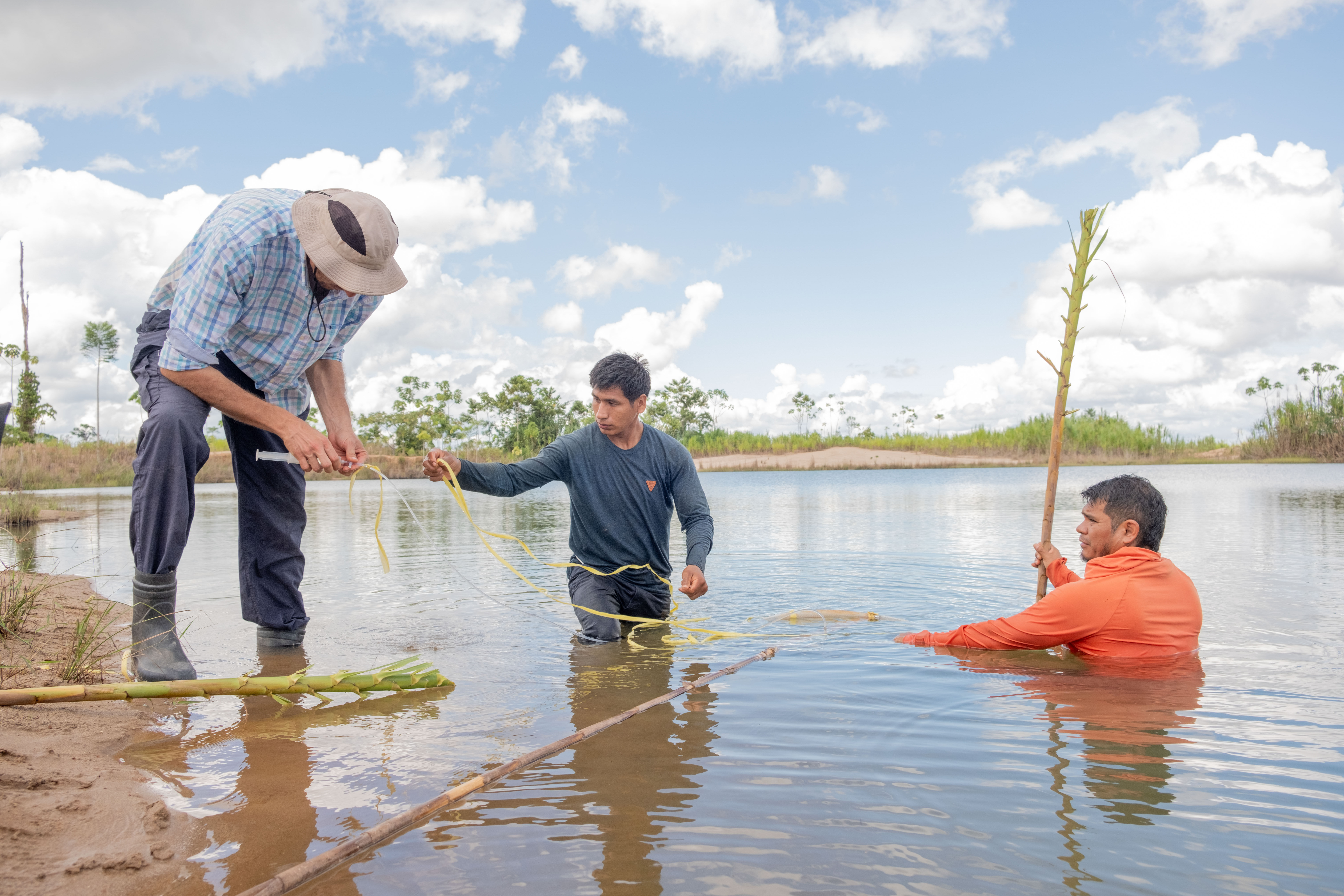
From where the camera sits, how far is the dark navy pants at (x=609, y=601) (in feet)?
14.8

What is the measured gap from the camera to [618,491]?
4594 millimetres

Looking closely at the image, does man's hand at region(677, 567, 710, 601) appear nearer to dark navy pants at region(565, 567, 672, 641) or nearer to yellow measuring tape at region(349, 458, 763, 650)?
yellow measuring tape at region(349, 458, 763, 650)

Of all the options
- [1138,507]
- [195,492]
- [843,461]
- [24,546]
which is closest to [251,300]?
[195,492]

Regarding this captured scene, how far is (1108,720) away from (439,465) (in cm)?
308

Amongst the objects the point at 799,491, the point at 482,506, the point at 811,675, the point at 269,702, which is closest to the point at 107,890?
the point at 269,702

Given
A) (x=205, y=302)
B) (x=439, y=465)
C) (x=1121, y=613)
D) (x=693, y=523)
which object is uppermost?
(x=205, y=302)

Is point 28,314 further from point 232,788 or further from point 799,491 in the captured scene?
point 799,491

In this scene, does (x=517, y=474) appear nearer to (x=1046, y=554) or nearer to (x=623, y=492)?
(x=623, y=492)

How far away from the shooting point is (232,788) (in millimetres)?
2271

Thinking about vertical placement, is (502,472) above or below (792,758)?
above

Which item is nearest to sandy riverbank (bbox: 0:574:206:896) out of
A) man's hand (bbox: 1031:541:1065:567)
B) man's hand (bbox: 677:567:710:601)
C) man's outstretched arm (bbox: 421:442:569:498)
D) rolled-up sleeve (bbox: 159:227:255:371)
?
rolled-up sleeve (bbox: 159:227:255:371)

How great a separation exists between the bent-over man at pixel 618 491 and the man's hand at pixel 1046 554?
1.80m

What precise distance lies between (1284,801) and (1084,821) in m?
0.70

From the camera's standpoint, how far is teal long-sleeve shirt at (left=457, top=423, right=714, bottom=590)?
179 inches
